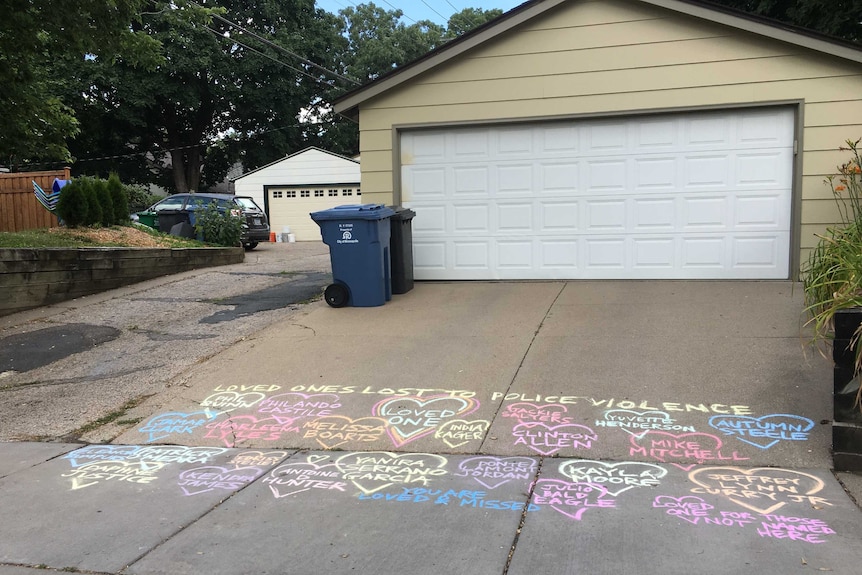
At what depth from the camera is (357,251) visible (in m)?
8.34

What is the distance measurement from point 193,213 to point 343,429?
44.8ft

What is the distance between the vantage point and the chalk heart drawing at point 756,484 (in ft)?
11.7

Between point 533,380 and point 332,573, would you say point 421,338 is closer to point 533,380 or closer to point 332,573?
point 533,380

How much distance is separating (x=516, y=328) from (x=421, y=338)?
1.02 m

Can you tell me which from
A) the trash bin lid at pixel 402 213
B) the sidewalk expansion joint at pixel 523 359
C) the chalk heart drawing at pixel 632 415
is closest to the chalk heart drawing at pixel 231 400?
the sidewalk expansion joint at pixel 523 359

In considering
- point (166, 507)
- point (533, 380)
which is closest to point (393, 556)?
point (166, 507)

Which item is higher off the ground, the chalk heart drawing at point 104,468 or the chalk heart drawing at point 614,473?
the chalk heart drawing at point 614,473

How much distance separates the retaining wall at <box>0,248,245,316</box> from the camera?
898 centimetres

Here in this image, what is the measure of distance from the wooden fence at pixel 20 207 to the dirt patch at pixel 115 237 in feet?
5.00

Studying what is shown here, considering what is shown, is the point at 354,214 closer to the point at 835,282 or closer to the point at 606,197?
the point at 606,197

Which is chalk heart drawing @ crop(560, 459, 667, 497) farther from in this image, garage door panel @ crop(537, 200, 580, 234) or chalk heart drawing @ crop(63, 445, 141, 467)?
garage door panel @ crop(537, 200, 580, 234)

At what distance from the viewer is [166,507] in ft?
12.5

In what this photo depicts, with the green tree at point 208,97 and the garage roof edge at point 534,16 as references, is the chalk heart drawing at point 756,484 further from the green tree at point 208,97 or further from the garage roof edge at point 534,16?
the green tree at point 208,97

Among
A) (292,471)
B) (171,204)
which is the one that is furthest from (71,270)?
(171,204)
